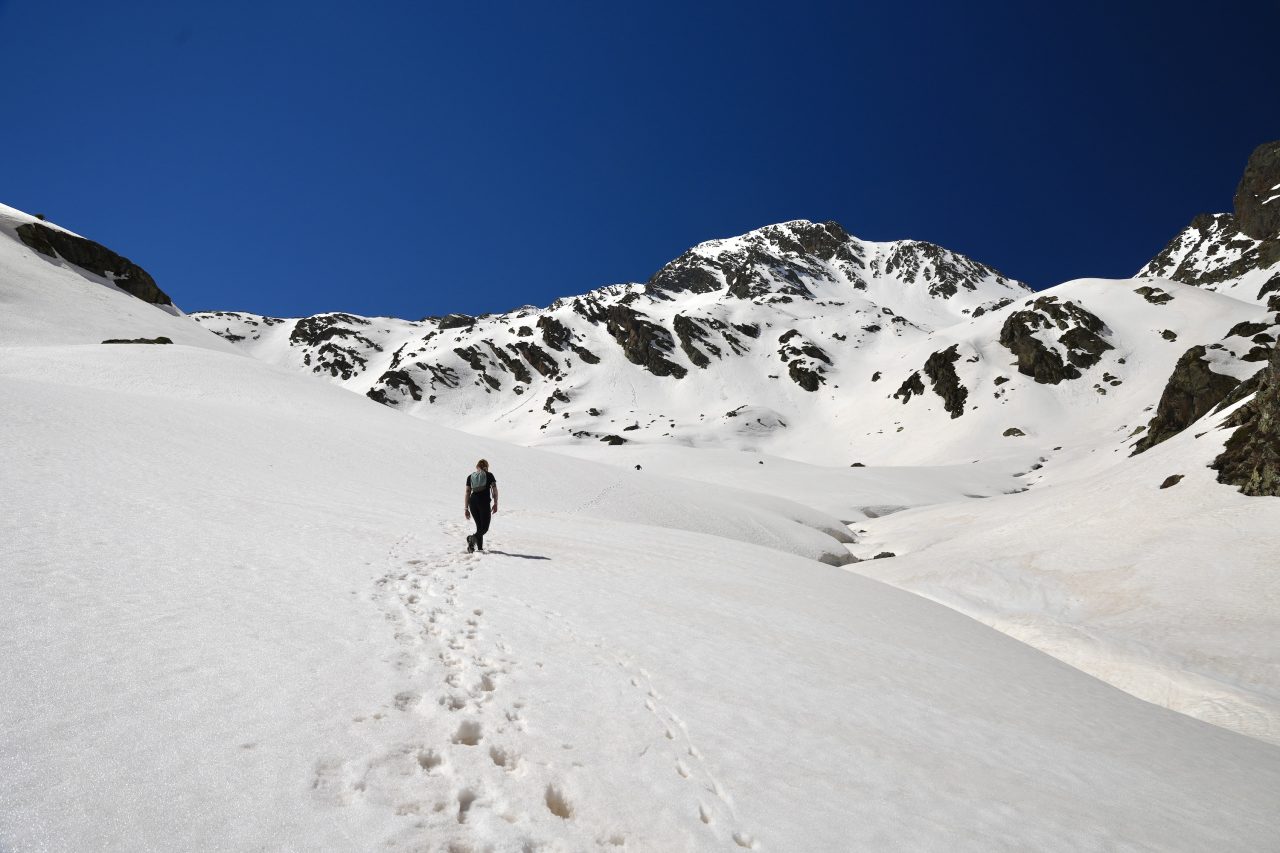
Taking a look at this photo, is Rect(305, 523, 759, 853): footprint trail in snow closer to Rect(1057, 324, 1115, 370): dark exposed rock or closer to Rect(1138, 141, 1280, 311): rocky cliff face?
Rect(1057, 324, 1115, 370): dark exposed rock

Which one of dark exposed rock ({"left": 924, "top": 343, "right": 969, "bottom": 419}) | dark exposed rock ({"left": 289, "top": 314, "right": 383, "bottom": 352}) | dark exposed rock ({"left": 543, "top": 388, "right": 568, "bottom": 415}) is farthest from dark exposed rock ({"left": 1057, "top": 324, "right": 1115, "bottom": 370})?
dark exposed rock ({"left": 289, "top": 314, "right": 383, "bottom": 352})

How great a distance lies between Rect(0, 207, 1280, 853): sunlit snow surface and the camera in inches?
125

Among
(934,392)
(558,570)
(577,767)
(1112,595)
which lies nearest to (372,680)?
(577,767)

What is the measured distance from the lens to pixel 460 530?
547 inches

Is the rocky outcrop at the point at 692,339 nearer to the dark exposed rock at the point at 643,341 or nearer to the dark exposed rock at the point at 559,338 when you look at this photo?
the dark exposed rock at the point at 643,341

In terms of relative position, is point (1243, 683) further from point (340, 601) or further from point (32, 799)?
point (32, 799)

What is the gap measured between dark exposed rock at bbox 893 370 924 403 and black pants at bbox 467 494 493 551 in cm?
9529

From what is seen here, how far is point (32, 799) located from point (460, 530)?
1136 centimetres

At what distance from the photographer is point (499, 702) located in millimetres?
4711

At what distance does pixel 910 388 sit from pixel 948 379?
622 centimetres

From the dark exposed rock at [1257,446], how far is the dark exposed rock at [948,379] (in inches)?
2636

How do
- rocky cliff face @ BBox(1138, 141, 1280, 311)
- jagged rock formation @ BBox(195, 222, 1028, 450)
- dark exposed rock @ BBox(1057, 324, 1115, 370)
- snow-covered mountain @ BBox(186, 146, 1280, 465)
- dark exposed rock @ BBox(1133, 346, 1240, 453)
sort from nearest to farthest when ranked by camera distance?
dark exposed rock @ BBox(1133, 346, 1240, 453) < snow-covered mountain @ BBox(186, 146, 1280, 465) < dark exposed rock @ BBox(1057, 324, 1115, 370) < jagged rock formation @ BBox(195, 222, 1028, 450) < rocky cliff face @ BBox(1138, 141, 1280, 311)

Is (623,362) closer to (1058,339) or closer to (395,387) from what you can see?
(395,387)

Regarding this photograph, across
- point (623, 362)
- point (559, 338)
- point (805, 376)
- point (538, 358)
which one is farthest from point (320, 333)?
point (805, 376)
